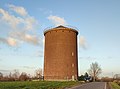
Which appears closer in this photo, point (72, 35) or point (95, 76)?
point (72, 35)

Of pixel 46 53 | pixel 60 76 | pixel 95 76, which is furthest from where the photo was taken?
pixel 95 76

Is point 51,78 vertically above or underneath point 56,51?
underneath

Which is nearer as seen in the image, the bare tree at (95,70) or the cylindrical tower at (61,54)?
the cylindrical tower at (61,54)

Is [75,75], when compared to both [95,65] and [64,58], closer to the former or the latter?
[64,58]

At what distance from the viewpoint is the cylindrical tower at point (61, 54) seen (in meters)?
57.2

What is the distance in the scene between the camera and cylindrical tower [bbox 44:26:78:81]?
5725 centimetres

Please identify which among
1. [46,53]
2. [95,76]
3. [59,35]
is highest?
[59,35]

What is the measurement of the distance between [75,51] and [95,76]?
5049cm

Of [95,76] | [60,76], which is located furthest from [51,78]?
[95,76]

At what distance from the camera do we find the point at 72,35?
6000 cm

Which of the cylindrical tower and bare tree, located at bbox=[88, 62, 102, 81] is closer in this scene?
the cylindrical tower

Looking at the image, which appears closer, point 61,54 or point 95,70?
point 61,54

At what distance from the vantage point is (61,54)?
57.6 m

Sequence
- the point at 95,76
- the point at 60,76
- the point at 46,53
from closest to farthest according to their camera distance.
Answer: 1. the point at 60,76
2. the point at 46,53
3. the point at 95,76
